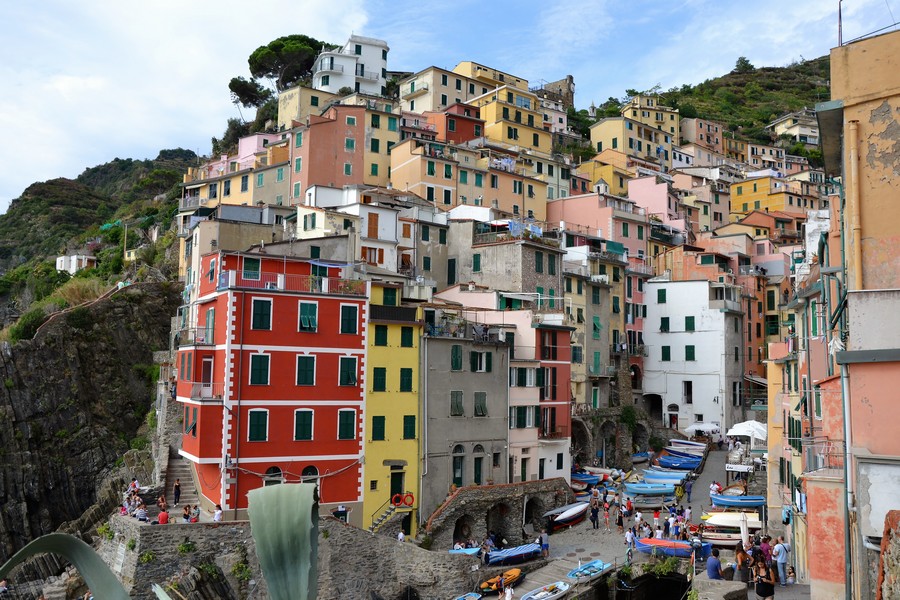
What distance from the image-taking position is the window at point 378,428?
3641 centimetres

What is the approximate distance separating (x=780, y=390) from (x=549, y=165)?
1565 inches

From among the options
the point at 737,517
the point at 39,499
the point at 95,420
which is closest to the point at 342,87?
the point at 95,420

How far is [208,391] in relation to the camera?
109 feet

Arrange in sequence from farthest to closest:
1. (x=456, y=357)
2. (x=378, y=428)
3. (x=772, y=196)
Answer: (x=772, y=196) → (x=456, y=357) → (x=378, y=428)

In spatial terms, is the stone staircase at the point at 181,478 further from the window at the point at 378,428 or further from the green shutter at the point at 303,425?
the window at the point at 378,428

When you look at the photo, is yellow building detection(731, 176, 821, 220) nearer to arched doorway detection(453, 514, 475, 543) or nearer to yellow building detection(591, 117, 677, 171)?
yellow building detection(591, 117, 677, 171)

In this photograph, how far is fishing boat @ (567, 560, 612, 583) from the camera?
107ft

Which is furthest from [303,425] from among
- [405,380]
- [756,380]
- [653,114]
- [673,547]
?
[653,114]

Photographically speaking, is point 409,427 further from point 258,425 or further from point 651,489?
point 651,489

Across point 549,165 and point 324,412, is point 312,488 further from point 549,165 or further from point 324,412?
point 549,165

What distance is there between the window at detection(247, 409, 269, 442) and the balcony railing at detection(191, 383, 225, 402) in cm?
146

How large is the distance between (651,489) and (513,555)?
42.2 feet

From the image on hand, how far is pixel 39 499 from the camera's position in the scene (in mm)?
50219

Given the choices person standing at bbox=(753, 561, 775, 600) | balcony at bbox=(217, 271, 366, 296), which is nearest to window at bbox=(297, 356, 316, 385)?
balcony at bbox=(217, 271, 366, 296)
